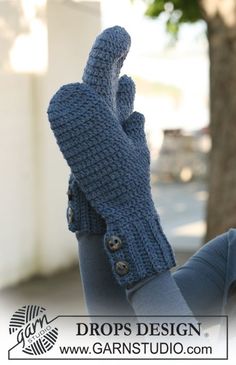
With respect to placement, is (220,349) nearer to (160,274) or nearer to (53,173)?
(160,274)

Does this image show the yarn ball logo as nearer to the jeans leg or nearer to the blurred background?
the jeans leg

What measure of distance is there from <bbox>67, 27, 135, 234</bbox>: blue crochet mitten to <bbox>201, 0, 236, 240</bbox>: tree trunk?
4141 millimetres

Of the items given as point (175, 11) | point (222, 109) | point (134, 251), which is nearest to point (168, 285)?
point (134, 251)

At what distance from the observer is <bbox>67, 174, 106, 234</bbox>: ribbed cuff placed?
832mm

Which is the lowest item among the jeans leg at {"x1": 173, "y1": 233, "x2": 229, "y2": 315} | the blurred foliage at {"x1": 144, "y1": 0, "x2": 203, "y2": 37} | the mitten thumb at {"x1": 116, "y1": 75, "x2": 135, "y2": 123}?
the jeans leg at {"x1": 173, "y1": 233, "x2": 229, "y2": 315}

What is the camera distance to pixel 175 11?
823cm

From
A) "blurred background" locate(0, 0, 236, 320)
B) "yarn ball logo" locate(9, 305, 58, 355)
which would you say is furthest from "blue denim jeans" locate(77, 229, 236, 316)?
"blurred background" locate(0, 0, 236, 320)

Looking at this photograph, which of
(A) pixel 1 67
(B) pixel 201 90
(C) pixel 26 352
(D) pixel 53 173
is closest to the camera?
(C) pixel 26 352

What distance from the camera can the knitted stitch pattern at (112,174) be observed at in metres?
0.76

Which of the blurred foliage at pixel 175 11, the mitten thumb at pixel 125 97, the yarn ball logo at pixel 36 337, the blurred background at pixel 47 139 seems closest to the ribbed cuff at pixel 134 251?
the mitten thumb at pixel 125 97

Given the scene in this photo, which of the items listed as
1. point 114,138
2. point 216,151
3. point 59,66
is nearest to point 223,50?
point 216,151

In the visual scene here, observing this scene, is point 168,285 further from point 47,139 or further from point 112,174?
point 47,139

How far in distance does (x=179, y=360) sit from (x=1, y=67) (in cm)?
493

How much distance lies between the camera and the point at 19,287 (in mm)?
5664
